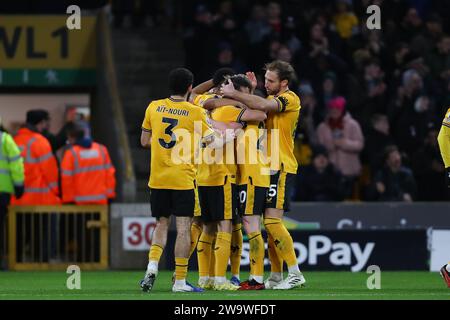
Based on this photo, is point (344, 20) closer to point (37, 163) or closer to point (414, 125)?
point (414, 125)

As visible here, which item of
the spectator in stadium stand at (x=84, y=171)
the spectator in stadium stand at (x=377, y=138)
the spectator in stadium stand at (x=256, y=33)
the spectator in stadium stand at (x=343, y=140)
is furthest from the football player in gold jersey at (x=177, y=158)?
the spectator in stadium stand at (x=256, y=33)

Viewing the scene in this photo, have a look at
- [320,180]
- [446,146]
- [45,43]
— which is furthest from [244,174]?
[45,43]

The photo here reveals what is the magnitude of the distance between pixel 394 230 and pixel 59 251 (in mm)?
4659

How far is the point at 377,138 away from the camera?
21.3m

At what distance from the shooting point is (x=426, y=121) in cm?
2152

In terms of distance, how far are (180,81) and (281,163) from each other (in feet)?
4.78

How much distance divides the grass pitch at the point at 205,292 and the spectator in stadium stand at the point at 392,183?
8.76 feet

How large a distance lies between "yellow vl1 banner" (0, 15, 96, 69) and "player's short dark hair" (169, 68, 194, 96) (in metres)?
10.2

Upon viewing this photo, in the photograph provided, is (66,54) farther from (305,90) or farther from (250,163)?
(250,163)

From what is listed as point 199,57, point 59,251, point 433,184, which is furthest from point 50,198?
point 433,184

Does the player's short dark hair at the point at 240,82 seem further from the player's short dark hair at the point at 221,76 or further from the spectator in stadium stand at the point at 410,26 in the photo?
the spectator in stadium stand at the point at 410,26

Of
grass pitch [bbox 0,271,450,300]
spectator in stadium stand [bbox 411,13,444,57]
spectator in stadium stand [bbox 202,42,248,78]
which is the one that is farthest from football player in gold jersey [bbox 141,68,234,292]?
spectator in stadium stand [bbox 411,13,444,57]

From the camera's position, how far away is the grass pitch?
1306 cm

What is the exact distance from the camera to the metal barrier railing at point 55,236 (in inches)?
757
